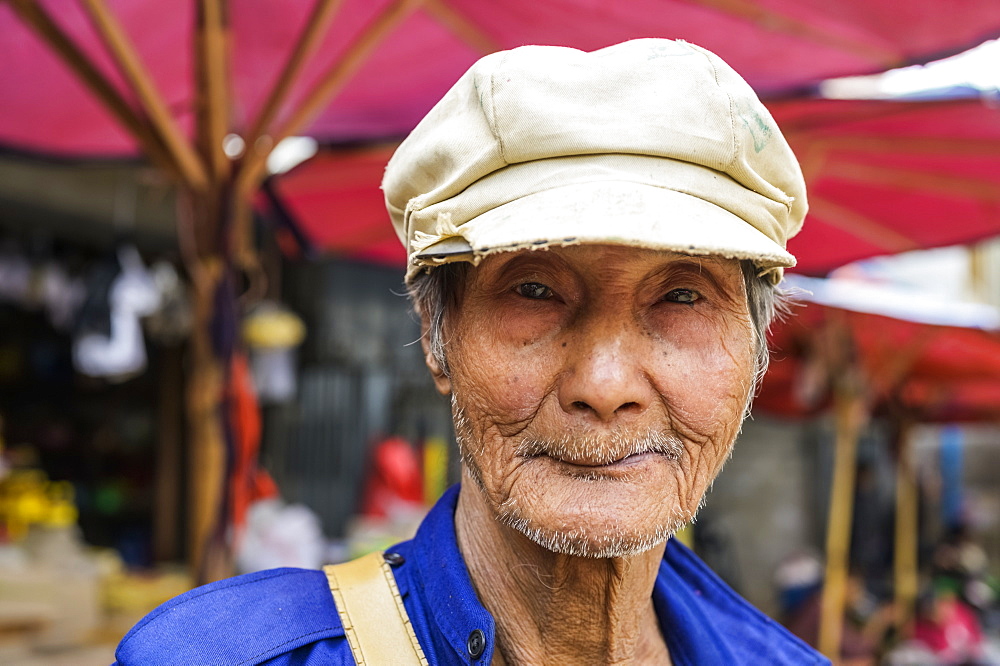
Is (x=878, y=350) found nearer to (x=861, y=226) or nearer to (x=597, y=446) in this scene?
(x=861, y=226)

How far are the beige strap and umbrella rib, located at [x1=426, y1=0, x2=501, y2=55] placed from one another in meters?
2.28

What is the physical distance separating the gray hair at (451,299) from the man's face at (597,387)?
5 cm

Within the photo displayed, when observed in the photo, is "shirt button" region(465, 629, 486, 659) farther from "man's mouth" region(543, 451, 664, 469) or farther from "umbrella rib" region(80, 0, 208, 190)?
"umbrella rib" region(80, 0, 208, 190)

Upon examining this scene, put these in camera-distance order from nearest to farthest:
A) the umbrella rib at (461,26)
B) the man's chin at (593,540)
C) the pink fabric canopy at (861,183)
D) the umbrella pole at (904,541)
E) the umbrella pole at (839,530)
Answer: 1. the man's chin at (593,540)
2. the pink fabric canopy at (861,183)
3. the umbrella rib at (461,26)
4. the umbrella pole at (839,530)
5. the umbrella pole at (904,541)

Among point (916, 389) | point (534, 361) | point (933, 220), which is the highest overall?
point (534, 361)

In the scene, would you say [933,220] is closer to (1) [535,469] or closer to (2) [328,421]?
(1) [535,469]

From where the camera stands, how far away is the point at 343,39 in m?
3.26

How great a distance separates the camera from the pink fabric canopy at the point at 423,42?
2.73 m

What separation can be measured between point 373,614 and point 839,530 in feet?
16.1

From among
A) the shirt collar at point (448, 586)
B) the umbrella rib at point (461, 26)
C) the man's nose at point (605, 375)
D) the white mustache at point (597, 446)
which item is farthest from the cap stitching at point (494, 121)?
the umbrella rib at point (461, 26)

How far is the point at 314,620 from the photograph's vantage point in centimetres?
114

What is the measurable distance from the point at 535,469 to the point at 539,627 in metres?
0.29

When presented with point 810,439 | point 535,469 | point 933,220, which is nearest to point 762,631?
point 535,469

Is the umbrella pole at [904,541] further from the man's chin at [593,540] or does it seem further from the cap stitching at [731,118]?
the cap stitching at [731,118]
